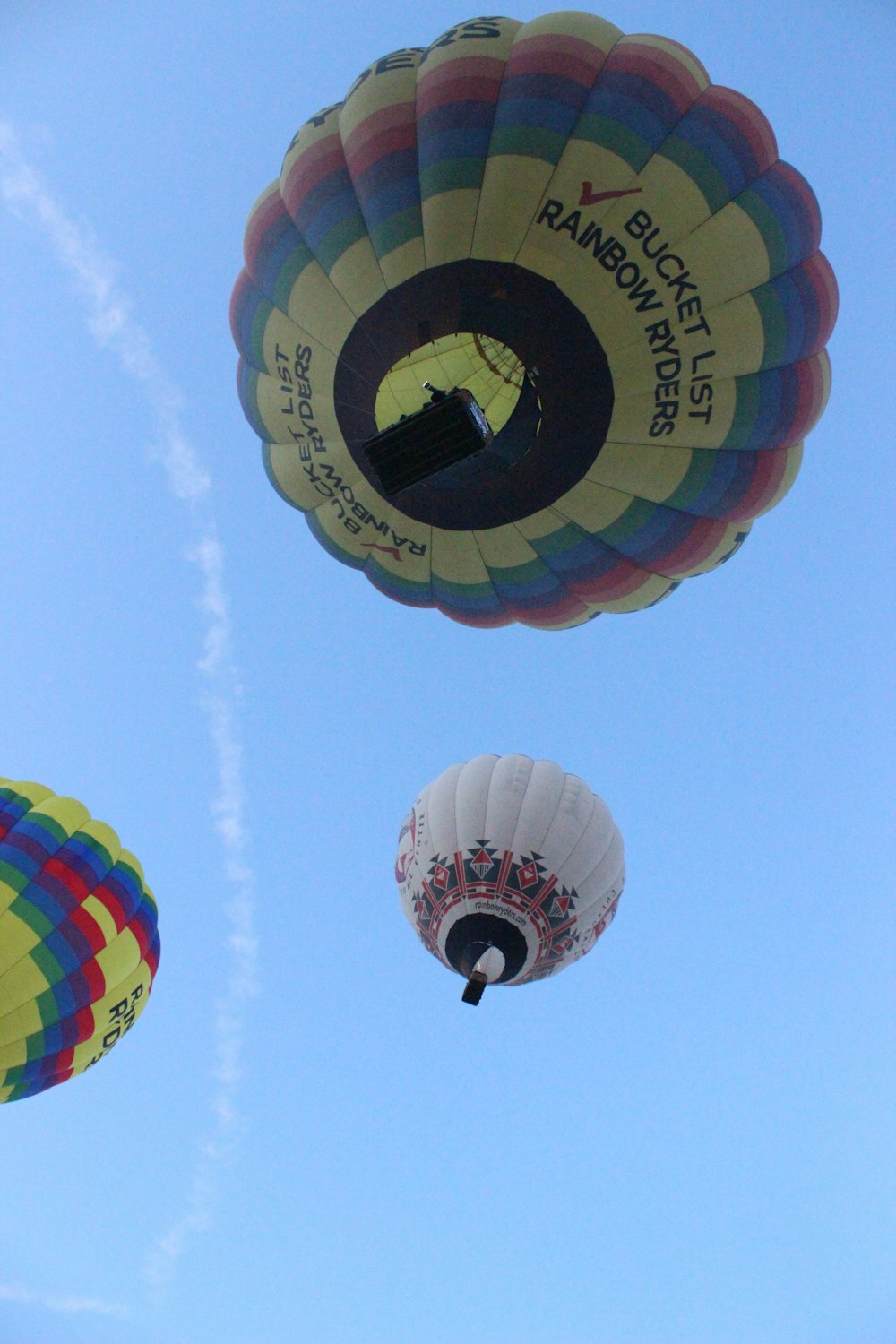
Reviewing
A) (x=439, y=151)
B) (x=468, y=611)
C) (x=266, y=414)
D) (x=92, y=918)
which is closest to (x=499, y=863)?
(x=468, y=611)

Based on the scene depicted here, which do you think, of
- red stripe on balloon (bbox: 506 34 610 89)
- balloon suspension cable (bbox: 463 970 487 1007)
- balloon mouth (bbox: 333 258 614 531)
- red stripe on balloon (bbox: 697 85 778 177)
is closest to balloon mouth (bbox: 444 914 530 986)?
balloon suspension cable (bbox: 463 970 487 1007)

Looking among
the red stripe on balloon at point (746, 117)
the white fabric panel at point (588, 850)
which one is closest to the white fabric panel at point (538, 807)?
the white fabric panel at point (588, 850)

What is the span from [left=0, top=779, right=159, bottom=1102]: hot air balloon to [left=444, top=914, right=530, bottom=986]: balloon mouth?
3.50 m

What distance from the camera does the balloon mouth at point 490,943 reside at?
907cm

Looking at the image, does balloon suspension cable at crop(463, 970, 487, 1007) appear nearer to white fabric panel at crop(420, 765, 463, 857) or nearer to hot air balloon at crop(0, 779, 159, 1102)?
white fabric panel at crop(420, 765, 463, 857)

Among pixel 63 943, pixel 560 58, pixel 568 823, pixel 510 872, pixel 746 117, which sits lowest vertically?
pixel 63 943

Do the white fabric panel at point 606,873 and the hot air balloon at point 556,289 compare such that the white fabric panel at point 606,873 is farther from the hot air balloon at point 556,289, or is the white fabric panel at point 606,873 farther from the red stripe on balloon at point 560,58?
the red stripe on balloon at point 560,58

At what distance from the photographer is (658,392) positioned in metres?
6.56

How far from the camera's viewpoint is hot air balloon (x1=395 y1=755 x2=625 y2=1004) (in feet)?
30.2

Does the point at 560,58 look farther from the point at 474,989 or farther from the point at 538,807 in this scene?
the point at 474,989

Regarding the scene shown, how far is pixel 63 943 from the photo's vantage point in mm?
8859

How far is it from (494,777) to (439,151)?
6373mm

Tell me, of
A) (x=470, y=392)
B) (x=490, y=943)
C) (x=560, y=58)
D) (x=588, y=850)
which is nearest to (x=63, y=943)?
(x=490, y=943)

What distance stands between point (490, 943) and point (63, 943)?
166 inches
